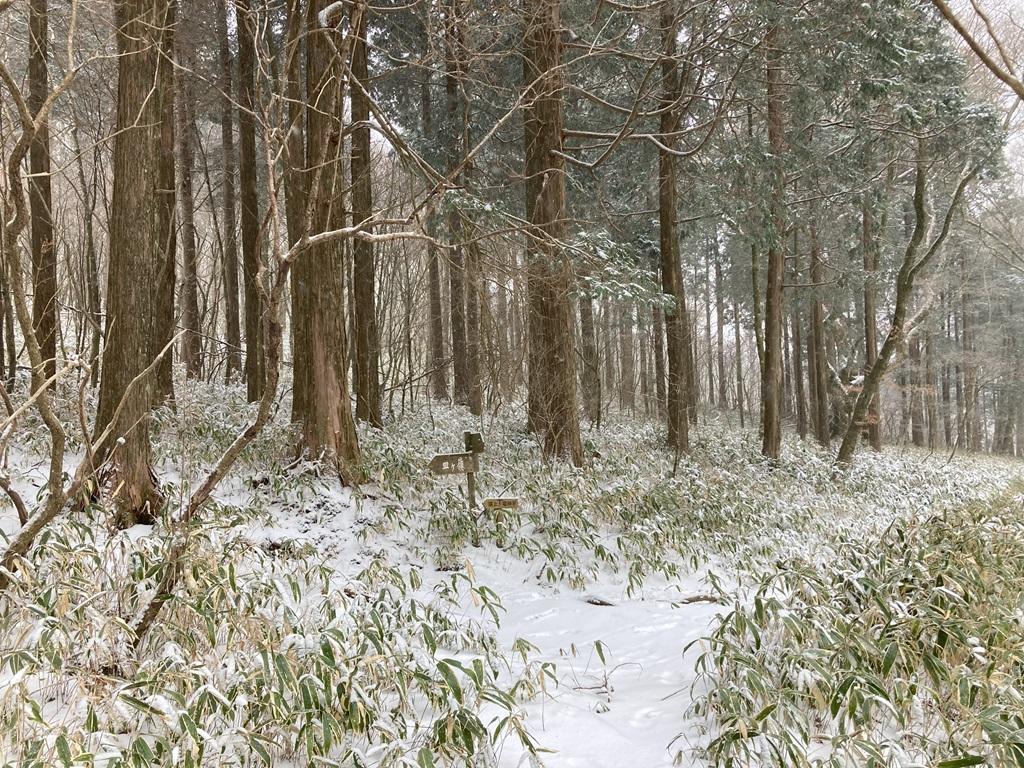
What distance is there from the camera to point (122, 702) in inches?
102

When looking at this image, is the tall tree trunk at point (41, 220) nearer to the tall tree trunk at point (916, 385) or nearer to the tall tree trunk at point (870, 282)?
the tall tree trunk at point (870, 282)

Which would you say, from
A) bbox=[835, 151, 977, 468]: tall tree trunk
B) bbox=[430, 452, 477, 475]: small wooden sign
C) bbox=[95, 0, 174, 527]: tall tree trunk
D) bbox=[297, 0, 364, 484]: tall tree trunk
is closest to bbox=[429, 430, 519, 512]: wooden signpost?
bbox=[430, 452, 477, 475]: small wooden sign

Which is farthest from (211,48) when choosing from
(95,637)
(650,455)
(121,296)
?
(95,637)

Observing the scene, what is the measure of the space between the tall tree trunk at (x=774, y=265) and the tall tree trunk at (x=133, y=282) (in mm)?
8233

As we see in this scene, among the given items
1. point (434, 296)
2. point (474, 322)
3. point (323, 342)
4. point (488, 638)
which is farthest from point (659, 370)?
point (488, 638)

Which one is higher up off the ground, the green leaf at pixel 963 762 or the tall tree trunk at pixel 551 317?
the tall tree trunk at pixel 551 317

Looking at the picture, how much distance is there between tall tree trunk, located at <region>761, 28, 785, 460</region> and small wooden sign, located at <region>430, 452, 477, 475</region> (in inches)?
263

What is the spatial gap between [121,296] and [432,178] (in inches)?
121

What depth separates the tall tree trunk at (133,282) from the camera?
15.7 feet

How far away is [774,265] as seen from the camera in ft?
36.8

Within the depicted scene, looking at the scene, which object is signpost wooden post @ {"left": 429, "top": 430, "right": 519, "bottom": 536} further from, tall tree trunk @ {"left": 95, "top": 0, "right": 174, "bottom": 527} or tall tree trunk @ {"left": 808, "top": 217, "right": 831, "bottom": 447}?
tall tree trunk @ {"left": 808, "top": 217, "right": 831, "bottom": 447}

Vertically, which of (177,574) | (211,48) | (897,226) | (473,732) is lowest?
(473,732)

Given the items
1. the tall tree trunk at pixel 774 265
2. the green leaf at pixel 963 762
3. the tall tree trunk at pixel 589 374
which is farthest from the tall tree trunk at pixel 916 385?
the green leaf at pixel 963 762

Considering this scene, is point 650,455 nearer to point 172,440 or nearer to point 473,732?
point 172,440
